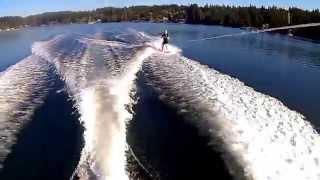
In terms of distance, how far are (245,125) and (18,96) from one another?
24.1ft

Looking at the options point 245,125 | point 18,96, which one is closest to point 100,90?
point 18,96

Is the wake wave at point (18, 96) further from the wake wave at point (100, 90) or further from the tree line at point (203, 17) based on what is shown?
the tree line at point (203, 17)

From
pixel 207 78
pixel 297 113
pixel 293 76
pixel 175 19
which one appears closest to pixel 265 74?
pixel 293 76

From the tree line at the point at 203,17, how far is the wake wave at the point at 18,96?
25.5 metres

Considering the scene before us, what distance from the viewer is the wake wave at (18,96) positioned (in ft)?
40.4

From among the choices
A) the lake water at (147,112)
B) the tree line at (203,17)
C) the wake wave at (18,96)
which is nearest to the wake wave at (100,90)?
the lake water at (147,112)

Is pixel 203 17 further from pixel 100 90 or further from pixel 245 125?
pixel 245 125

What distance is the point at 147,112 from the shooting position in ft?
44.9

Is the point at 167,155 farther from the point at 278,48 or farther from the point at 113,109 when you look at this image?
the point at 278,48

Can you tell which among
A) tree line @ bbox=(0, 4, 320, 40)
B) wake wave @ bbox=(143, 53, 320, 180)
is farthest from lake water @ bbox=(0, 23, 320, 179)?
tree line @ bbox=(0, 4, 320, 40)

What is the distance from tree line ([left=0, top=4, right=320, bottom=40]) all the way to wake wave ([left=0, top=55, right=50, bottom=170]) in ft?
83.6

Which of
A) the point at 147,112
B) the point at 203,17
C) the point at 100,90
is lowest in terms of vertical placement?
the point at 147,112

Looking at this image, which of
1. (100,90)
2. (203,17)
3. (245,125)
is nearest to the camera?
(245,125)

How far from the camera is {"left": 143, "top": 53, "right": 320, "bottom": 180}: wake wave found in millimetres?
9576
